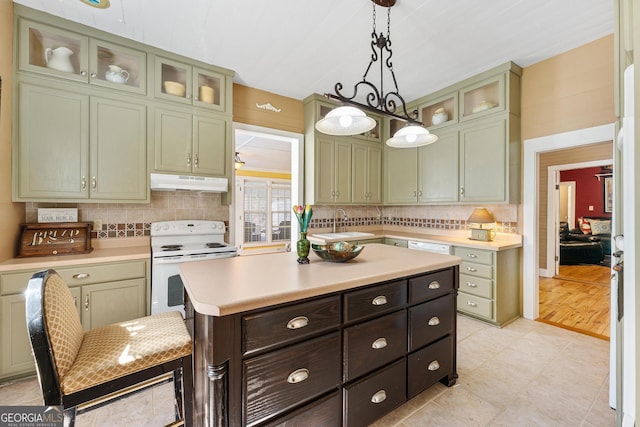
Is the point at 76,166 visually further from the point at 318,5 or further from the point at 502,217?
the point at 502,217

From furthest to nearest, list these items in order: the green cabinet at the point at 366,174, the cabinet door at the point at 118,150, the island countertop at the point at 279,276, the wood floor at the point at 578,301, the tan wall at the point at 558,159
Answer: the tan wall at the point at 558,159 < the green cabinet at the point at 366,174 < the wood floor at the point at 578,301 < the cabinet door at the point at 118,150 < the island countertop at the point at 279,276

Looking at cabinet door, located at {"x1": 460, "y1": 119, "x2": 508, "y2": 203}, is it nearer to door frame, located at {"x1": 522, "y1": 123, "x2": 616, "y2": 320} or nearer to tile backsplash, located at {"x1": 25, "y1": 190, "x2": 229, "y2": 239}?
door frame, located at {"x1": 522, "y1": 123, "x2": 616, "y2": 320}

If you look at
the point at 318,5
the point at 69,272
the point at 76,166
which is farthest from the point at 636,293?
the point at 76,166

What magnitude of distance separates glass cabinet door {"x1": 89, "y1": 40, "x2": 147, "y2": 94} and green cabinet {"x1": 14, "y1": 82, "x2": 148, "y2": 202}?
15 cm

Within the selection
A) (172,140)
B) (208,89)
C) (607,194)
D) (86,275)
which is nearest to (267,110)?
(208,89)

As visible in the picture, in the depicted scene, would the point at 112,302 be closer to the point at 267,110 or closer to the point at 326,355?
the point at 326,355

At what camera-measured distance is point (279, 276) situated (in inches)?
53.4

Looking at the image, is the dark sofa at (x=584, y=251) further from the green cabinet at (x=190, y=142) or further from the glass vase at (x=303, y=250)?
the green cabinet at (x=190, y=142)

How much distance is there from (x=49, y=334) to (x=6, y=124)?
1953 millimetres

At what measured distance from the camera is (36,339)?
0.92m

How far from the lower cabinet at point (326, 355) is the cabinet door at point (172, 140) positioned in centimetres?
176

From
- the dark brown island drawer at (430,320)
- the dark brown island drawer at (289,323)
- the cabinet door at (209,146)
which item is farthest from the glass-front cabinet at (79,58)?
the dark brown island drawer at (430,320)

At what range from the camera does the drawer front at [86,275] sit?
1.82m

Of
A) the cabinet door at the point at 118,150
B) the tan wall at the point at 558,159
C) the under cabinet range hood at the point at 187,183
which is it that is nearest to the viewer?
the cabinet door at the point at 118,150
